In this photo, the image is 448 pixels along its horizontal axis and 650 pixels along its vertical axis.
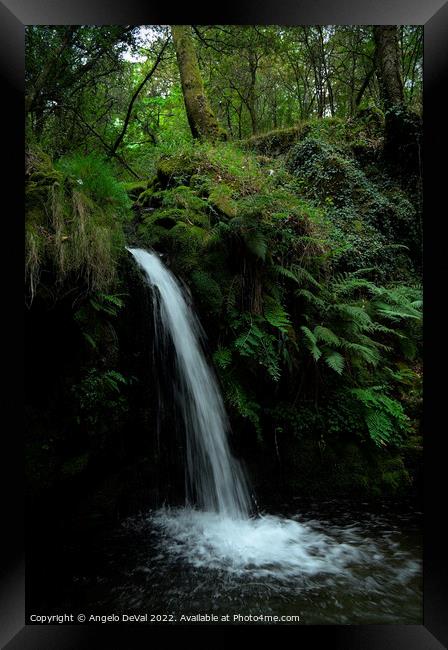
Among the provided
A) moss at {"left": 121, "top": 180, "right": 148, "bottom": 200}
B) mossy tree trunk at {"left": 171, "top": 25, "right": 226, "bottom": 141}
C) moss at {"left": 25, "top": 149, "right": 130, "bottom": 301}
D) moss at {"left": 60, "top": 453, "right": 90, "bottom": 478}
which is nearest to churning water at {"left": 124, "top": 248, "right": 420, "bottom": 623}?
moss at {"left": 60, "top": 453, "right": 90, "bottom": 478}

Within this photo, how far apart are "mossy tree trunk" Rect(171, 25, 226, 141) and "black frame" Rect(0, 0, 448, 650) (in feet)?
18.9

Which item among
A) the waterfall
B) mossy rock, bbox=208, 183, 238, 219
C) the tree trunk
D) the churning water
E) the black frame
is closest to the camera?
the black frame

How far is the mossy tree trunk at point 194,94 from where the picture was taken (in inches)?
→ 285

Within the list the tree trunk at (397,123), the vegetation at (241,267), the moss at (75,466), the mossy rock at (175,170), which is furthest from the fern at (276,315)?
the tree trunk at (397,123)

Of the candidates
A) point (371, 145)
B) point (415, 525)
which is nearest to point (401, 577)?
point (415, 525)

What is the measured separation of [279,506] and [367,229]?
4558 mm

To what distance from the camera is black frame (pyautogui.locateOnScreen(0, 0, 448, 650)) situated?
1.78 m

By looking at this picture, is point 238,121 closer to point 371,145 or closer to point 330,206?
point 371,145

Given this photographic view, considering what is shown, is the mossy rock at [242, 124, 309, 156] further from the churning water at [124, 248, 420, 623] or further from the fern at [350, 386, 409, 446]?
the fern at [350, 386, 409, 446]

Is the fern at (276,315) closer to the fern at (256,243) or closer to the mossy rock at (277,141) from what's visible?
the fern at (256,243)

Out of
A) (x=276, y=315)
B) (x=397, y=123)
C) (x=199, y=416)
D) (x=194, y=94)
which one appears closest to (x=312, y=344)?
(x=276, y=315)

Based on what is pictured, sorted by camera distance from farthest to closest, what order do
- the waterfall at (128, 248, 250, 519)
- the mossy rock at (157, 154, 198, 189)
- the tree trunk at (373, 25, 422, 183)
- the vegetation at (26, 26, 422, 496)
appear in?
the tree trunk at (373, 25, 422, 183)
the mossy rock at (157, 154, 198, 189)
the waterfall at (128, 248, 250, 519)
the vegetation at (26, 26, 422, 496)
